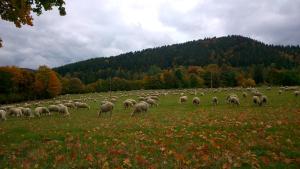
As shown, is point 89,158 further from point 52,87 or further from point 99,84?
point 99,84

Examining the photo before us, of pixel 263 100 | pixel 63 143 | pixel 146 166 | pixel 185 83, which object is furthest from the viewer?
pixel 185 83

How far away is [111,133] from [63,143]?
2.90m

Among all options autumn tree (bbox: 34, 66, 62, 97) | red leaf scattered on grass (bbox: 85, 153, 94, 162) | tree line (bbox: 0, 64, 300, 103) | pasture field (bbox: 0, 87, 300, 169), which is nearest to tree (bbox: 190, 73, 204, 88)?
tree line (bbox: 0, 64, 300, 103)

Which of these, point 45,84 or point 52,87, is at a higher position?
point 45,84

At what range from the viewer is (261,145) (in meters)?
13.0

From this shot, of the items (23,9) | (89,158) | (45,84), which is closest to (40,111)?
(23,9)

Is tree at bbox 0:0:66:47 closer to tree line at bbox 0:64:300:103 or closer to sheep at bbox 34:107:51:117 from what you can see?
sheep at bbox 34:107:51:117

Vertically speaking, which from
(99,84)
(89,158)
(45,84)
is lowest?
(89,158)

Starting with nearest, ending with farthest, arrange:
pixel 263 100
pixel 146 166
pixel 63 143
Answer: pixel 146 166 < pixel 63 143 < pixel 263 100

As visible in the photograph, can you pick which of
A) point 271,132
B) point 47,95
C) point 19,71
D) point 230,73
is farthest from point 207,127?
point 230,73

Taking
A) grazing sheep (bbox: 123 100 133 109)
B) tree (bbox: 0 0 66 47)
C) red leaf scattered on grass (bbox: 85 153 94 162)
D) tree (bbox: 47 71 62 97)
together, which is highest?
tree (bbox: 0 0 66 47)

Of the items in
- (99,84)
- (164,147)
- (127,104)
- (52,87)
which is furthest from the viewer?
(99,84)

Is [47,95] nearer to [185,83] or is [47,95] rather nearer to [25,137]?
[185,83]

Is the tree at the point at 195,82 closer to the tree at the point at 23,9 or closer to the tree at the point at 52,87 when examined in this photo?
the tree at the point at 52,87
